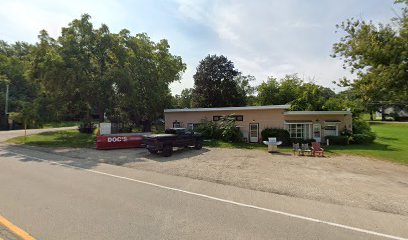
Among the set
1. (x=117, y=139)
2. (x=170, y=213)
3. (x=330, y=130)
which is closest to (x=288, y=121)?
(x=330, y=130)

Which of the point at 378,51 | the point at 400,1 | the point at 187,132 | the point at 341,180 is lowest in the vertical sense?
the point at 341,180

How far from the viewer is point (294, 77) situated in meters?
44.3

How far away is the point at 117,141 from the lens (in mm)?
20828

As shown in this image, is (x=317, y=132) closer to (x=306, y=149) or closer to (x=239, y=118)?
(x=239, y=118)

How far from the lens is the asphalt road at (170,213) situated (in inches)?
210

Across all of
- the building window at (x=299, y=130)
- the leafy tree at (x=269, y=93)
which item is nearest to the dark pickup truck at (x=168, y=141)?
the building window at (x=299, y=130)

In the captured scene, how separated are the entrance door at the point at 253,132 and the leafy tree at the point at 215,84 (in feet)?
68.2

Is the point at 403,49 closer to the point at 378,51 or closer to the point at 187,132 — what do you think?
the point at 378,51

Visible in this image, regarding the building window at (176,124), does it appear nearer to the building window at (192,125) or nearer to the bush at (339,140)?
the building window at (192,125)

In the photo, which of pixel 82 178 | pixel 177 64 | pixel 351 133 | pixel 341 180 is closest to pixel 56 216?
pixel 82 178

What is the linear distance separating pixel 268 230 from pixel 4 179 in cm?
922

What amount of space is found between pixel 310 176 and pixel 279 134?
527 inches

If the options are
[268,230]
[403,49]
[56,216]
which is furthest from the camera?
[403,49]

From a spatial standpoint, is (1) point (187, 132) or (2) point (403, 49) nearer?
(2) point (403, 49)
